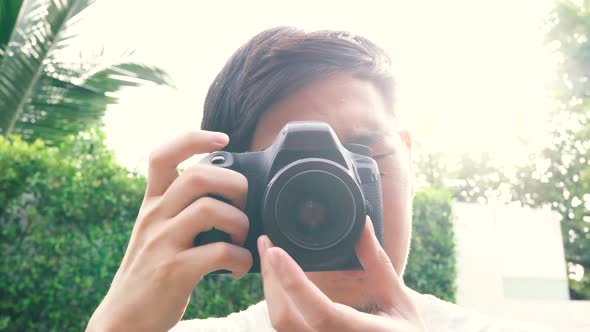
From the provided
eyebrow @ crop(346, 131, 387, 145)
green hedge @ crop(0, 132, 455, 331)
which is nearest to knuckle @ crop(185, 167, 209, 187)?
eyebrow @ crop(346, 131, 387, 145)

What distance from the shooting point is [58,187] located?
392 cm

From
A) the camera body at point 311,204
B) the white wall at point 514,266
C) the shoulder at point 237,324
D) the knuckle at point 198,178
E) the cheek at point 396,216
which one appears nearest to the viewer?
the camera body at point 311,204

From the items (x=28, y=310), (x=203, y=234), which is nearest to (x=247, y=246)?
(x=203, y=234)

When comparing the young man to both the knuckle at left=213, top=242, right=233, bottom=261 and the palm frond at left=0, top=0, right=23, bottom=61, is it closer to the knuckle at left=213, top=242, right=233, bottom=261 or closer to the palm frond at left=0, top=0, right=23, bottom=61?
the knuckle at left=213, top=242, right=233, bottom=261

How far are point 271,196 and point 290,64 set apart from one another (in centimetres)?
55

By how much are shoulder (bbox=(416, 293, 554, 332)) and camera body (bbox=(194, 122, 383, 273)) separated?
1.52ft

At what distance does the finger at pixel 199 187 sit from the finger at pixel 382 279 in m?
0.36

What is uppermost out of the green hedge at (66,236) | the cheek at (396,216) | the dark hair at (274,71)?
the dark hair at (274,71)

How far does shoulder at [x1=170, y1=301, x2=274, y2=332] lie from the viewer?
5.41 ft

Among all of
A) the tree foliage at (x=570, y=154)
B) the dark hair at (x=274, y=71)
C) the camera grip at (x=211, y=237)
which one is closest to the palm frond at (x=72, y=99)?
the dark hair at (x=274, y=71)

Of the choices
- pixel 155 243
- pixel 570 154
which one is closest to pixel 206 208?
pixel 155 243

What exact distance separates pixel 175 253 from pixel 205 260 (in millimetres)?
72

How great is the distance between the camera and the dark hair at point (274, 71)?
152cm

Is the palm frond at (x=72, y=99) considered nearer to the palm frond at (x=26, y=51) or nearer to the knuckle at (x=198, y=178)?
the palm frond at (x=26, y=51)
